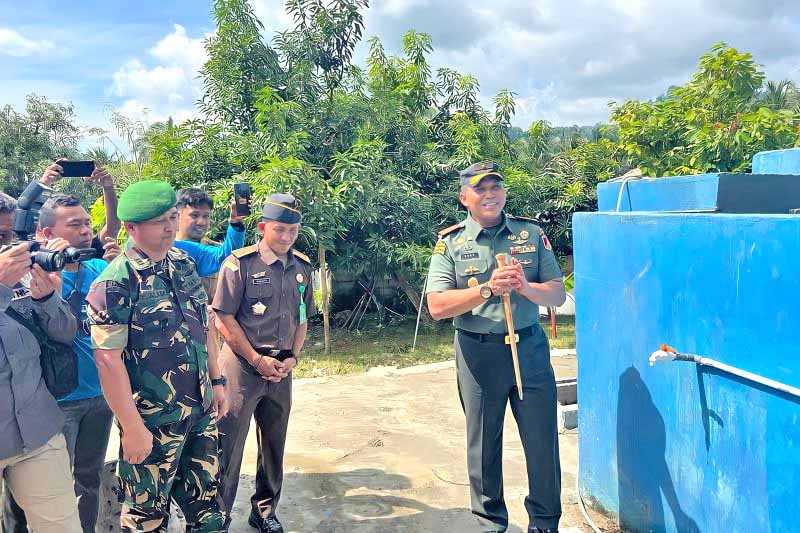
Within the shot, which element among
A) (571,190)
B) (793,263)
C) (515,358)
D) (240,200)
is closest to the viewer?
(793,263)

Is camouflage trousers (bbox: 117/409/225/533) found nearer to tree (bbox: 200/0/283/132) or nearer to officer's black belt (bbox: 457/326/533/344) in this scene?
officer's black belt (bbox: 457/326/533/344)

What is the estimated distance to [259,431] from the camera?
347cm

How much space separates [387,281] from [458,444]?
6013mm

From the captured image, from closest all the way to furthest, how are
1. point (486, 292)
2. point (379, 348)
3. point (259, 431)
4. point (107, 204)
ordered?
point (486, 292), point (259, 431), point (107, 204), point (379, 348)

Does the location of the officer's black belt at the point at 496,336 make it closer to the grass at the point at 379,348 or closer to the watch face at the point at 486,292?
the watch face at the point at 486,292

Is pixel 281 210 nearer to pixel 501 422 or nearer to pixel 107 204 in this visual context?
pixel 107 204

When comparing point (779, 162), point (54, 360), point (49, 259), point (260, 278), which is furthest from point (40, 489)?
point (779, 162)

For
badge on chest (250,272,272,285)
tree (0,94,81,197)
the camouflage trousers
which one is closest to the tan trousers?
the camouflage trousers

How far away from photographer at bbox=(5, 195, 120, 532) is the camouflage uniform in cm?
47

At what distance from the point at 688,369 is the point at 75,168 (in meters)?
3.21

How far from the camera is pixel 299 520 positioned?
3.54 meters

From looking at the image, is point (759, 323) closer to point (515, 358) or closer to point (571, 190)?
point (515, 358)

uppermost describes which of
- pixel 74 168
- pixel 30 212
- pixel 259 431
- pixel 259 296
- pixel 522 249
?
pixel 74 168

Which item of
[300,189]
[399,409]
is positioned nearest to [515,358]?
[399,409]
